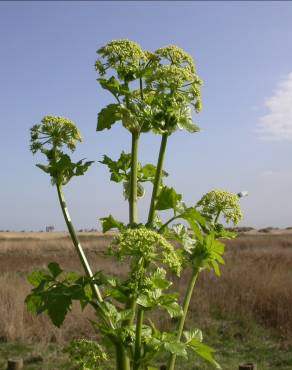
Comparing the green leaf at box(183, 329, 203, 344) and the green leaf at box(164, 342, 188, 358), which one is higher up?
the green leaf at box(164, 342, 188, 358)

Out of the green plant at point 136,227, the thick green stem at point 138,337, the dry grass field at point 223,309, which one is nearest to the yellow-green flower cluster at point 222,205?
the green plant at point 136,227

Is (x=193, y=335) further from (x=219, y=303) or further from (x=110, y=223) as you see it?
(x=219, y=303)

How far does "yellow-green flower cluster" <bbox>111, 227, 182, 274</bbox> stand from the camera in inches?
76.4

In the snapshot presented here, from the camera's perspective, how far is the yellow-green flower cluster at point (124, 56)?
223cm

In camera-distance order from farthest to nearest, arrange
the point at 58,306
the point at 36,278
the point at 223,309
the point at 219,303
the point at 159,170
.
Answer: the point at 219,303, the point at 223,309, the point at 36,278, the point at 159,170, the point at 58,306

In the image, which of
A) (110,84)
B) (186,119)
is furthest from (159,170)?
(110,84)

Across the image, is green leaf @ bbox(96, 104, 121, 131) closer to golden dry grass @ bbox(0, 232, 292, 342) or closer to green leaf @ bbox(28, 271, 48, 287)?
green leaf @ bbox(28, 271, 48, 287)

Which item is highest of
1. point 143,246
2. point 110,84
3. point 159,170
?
point 110,84

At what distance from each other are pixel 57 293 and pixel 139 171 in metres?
0.76

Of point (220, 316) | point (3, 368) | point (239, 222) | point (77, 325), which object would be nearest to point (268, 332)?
point (220, 316)

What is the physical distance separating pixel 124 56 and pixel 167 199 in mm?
650

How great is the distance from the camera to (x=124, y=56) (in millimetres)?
2230

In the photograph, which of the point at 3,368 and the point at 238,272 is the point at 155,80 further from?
the point at 238,272

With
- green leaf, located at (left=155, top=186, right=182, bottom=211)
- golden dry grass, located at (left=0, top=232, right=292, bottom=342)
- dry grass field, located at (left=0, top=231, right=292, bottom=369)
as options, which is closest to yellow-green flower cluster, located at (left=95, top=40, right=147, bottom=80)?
green leaf, located at (left=155, top=186, right=182, bottom=211)
